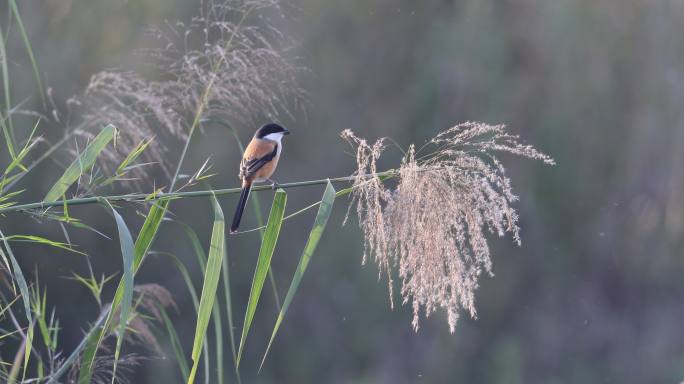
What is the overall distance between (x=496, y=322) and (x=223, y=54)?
12.9ft

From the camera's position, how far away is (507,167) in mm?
6543

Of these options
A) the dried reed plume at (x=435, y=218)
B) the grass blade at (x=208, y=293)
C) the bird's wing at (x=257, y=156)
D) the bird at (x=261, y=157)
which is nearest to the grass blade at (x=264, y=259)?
the grass blade at (x=208, y=293)

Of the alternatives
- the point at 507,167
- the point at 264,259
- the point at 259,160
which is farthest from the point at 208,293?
the point at 507,167

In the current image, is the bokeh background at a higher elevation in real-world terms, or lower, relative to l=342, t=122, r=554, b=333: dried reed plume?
higher

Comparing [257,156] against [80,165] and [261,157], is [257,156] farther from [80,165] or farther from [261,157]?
[80,165]

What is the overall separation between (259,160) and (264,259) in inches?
63.9

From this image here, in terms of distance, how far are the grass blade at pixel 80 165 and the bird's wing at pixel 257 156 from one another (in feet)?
3.48

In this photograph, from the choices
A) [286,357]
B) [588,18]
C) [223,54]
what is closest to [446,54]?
[588,18]

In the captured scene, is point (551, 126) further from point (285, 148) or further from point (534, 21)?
point (285, 148)

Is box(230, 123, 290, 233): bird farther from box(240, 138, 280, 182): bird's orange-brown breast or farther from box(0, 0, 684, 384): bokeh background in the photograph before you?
box(0, 0, 684, 384): bokeh background

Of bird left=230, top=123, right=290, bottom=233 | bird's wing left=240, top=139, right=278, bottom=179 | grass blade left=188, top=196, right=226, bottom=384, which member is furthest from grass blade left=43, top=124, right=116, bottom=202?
bird's wing left=240, top=139, right=278, bottom=179

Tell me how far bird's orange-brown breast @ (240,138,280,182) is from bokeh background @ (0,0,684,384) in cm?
216

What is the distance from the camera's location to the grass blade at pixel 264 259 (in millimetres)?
1999

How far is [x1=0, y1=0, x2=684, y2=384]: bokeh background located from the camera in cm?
604
